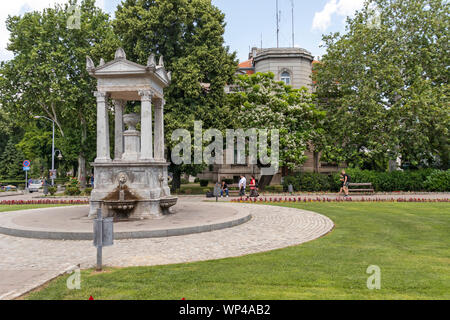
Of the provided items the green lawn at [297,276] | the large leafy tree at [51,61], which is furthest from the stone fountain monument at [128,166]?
the large leafy tree at [51,61]

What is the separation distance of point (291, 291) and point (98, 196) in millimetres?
8774

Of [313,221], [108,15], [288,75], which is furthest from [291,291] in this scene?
[108,15]

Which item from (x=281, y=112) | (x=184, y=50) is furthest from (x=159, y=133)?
(x=281, y=112)

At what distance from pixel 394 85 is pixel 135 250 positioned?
25.6m

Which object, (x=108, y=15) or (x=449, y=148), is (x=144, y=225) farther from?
(x=108, y=15)

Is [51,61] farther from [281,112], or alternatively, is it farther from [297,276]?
[297,276]

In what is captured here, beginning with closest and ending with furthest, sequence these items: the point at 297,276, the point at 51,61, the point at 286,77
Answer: the point at 297,276 < the point at 51,61 < the point at 286,77

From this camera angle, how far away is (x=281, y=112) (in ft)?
91.8

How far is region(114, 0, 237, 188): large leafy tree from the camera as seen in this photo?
80.7ft

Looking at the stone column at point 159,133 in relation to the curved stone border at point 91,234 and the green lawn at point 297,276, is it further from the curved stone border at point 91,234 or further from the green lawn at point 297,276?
the green lawn at point 297,276

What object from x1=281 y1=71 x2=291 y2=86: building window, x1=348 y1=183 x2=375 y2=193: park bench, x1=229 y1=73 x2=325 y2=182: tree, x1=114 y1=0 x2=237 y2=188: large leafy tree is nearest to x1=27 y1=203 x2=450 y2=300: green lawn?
x1=348 y1=183 x2=375 y2=193: park bench

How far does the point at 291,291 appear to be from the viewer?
4613 millimetres

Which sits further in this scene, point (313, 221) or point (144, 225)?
point (313, 221)

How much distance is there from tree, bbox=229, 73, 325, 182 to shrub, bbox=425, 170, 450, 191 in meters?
9.65
